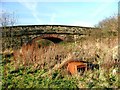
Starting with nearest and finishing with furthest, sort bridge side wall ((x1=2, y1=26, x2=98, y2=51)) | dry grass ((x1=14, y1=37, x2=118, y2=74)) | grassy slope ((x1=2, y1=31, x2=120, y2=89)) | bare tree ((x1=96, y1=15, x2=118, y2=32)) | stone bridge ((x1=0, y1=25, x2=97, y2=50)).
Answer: grassy slope ((x1=2, y1=31, x2=120, y2=89)) → dry grass ((x1=14, y1=37, x2=118, y2=74)) → bare tree ((x1=96, y1=15, x2=118, y2=32)) → bridge side wall ((x1=2, y1=26, x2=98, y2=51)) → stone bridge ((x1=0, y1=25, x2=97, y2=50))

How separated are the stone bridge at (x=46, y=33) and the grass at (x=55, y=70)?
11685 mm

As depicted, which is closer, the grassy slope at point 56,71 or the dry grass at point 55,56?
the grassy slope at point 56,71

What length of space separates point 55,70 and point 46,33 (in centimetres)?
1674

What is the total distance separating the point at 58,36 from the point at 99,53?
603 inches

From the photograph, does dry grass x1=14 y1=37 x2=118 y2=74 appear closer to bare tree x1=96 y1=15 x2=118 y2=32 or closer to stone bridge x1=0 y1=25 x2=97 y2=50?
bare tree x1=96 y1=15 x2=118 y2=32

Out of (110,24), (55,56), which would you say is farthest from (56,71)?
(110,24)

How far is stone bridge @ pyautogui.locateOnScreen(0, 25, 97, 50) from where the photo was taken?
2489 centimetres

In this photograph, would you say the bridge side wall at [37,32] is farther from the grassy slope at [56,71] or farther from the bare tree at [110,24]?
the grassy slope at [56,71]

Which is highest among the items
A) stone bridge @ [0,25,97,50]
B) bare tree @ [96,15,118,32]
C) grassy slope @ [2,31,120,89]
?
bare tree @ [96,15,118,32]

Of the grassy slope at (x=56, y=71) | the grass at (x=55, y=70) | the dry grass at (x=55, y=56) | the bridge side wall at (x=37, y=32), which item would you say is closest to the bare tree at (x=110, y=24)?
the bridge side wall at (x=37, y=32)

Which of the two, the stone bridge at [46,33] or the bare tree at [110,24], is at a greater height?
the bare tree at [110,24]

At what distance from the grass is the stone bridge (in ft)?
38.3

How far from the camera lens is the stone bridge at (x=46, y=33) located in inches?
980

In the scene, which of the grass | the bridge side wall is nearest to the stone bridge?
the bridge side wall
